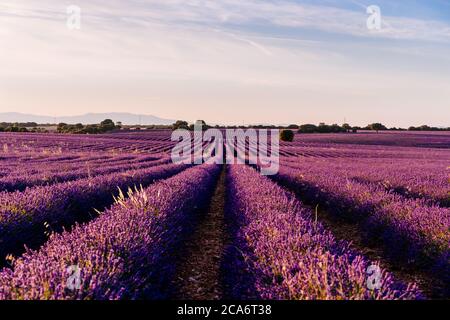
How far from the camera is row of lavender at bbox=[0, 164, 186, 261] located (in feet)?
16.5

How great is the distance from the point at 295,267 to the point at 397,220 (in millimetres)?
3229

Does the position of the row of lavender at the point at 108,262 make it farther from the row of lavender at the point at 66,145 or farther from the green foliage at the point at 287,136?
the green foliage at the point at 287,136

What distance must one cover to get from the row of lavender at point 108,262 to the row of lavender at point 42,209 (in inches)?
38.8

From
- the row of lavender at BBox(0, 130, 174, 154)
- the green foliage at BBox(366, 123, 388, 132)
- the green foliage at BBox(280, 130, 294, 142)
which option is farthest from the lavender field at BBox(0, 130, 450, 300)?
the green foliage at BBox(366, 123, 388, 132)

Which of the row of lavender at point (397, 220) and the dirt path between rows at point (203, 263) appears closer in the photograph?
the dirt path between rows at point (203, 263)

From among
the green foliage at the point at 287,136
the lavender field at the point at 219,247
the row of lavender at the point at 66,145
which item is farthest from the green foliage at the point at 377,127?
the lavender field at the point at 219,247

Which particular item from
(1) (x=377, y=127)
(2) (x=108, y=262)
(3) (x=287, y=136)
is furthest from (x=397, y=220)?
(1) (x=377, y=127)

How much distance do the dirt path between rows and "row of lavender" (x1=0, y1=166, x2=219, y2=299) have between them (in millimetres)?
240

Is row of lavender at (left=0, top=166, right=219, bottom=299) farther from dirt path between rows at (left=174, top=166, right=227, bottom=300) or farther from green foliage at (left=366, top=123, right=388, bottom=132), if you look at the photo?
green foliage at (left=366, top=123, right=388, bottom=132)

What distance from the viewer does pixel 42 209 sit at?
19.5 ft

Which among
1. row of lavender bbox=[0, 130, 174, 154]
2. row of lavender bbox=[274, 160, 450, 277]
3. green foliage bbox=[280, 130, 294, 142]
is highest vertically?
green foliage bbox=[280, 130, 294, 142]

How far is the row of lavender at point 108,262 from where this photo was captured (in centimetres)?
269
